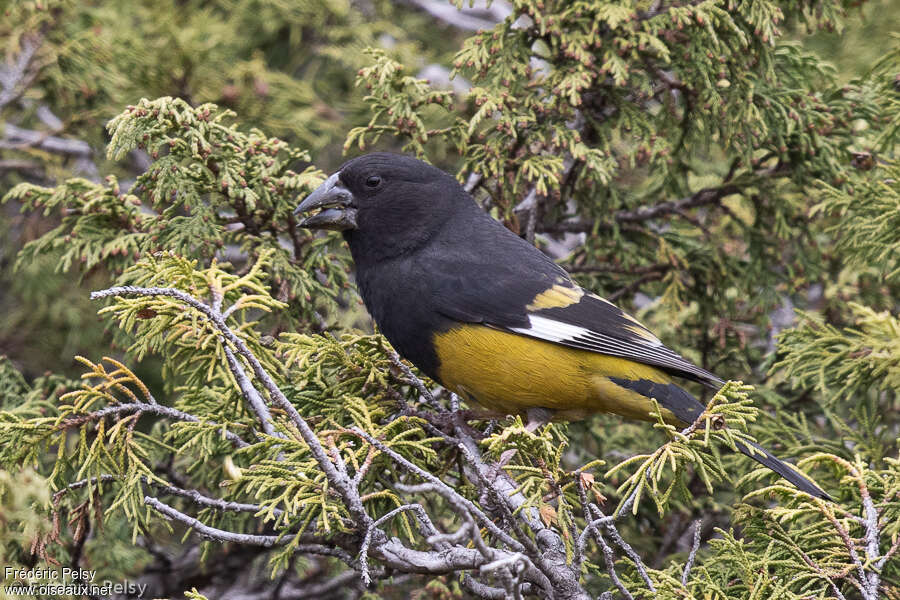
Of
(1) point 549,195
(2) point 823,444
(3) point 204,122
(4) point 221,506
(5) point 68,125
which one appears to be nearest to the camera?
(4) point 221,506

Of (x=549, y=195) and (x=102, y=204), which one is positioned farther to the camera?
(x=549, y=195)

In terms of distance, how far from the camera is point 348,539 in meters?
3.07

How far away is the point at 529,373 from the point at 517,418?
91cm

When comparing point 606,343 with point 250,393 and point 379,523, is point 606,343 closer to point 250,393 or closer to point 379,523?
point 379,523

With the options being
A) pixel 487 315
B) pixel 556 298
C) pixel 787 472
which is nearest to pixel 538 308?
pixel 556 298

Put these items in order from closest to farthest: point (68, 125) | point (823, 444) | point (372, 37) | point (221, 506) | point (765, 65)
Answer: point (221, 506) → point (823, 444) → point (765, 65) → point (68, 125) → point (372, 37)

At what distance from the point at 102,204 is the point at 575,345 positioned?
226 centimetres

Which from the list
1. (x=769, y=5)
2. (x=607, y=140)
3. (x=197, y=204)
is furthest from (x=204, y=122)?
(x=769, y=5)

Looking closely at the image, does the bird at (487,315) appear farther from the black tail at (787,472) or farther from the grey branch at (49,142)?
the grey branch at (49,142)

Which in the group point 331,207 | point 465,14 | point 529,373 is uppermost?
point 465,14

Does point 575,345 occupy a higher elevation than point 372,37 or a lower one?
lower

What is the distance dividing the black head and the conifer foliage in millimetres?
166

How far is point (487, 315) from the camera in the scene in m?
3.87

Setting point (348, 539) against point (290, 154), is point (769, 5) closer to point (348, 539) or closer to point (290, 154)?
point (290, 154)
